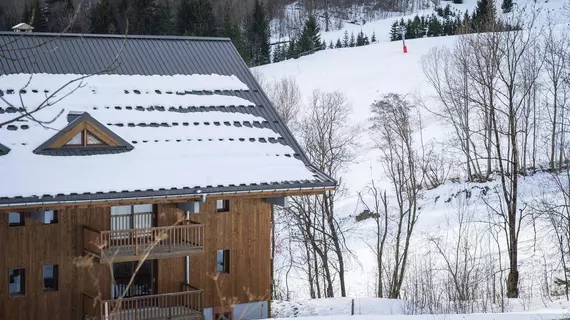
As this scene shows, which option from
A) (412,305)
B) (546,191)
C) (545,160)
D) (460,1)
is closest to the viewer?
(412,305)

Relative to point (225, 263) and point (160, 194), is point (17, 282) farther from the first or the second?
point (225, 263)

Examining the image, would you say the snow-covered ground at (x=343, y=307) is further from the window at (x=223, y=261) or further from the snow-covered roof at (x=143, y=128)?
the snow-covered roof at (x=143, y=128)

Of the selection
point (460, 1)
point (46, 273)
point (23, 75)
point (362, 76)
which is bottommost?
point (46, 273)

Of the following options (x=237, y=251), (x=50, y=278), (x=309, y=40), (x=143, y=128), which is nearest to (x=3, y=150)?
(x=50, y=278)

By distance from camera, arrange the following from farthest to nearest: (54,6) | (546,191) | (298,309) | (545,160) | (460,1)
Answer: (460,1) → (54,6) → (545,160) → (546,191) → (298,309)

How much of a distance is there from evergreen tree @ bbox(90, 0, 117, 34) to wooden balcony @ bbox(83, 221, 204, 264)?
35.3 m

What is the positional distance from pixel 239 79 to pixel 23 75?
19.3 feet

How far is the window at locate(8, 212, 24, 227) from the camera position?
642 inches

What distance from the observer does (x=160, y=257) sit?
16.8 meters

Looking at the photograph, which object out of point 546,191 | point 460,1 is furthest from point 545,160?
point 460,1

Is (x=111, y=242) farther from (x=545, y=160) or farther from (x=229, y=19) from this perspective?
(x=229, y=19)

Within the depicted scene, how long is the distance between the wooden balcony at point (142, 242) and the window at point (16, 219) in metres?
1.37

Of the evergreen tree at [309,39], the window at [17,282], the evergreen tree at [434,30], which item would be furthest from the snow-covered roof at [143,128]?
the evergreen tree at [434,30]

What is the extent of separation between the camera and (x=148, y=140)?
1778cm
